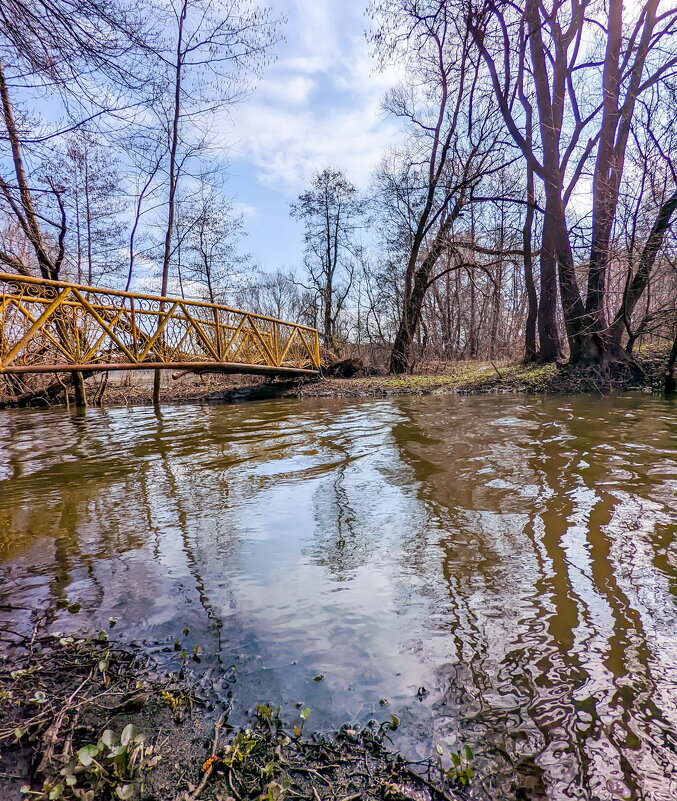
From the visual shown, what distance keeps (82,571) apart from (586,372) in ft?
36.0

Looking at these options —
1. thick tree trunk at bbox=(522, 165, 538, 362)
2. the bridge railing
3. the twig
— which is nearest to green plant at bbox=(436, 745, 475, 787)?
the twig

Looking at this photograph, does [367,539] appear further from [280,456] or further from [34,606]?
[280,456]

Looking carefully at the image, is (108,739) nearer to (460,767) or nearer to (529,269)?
(460,767)

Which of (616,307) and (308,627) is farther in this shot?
(616,307)

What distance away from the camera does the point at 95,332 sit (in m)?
8.84

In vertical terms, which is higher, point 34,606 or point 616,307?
point 616,307

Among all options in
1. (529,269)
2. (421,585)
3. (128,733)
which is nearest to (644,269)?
(529,269)

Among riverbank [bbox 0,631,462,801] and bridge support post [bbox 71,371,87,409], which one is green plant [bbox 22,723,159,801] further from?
bridge support post [bbox 71,371,87,409]

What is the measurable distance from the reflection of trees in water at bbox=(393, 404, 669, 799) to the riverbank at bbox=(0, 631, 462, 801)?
23 cm

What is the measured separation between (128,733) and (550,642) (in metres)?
1.44

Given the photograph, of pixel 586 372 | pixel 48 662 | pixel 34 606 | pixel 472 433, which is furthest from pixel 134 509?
pixel 586 372

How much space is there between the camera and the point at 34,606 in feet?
6.78

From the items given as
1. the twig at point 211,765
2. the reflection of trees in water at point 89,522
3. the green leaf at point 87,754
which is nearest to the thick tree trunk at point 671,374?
the reflection of trees in water at point 89,522

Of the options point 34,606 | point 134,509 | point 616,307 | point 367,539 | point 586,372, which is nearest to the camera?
point 34,606
